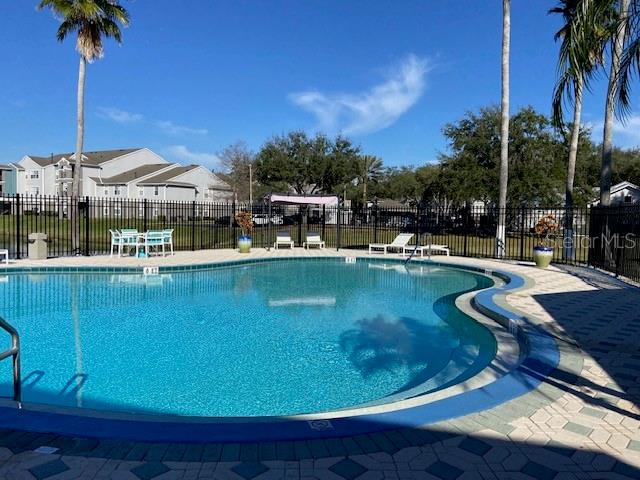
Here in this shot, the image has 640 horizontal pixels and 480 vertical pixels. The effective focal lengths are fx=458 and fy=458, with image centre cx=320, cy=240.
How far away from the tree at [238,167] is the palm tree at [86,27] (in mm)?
25196

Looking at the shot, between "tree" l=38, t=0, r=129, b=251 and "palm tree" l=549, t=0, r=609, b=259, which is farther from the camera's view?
"tree" l=38, t=0, r=129, b=251

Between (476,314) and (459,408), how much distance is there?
4373mm

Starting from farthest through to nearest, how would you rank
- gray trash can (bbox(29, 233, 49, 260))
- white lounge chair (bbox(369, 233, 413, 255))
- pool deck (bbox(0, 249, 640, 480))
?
white lounge chair (bbox(369, 233, 413, 255)) < gray trash can (bbox(29, 233, 49, 260)) < pool deck (bbox(0, 249, 640, 480))

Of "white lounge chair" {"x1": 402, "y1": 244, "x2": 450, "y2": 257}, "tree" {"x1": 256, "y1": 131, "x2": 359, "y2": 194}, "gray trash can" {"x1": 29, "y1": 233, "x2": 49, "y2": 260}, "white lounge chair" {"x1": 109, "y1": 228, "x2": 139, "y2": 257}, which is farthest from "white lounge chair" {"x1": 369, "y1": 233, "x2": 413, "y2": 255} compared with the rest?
"tree" {"x1": 256, "y1": 131, "x2": 359, "y2": 194}

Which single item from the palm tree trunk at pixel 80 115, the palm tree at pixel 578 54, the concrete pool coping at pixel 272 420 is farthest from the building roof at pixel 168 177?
the concrete pool coping at pixel 272 420

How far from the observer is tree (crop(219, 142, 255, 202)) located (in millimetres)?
42375

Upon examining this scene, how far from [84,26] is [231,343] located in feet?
48.8

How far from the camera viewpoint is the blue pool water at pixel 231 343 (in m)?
4.68

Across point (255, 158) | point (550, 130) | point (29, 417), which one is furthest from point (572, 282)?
point (255, 158)

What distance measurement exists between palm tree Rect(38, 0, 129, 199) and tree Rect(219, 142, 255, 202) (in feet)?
82.7

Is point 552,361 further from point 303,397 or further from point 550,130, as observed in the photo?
point 550,130

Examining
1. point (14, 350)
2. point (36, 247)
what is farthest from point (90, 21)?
point (14, 350)

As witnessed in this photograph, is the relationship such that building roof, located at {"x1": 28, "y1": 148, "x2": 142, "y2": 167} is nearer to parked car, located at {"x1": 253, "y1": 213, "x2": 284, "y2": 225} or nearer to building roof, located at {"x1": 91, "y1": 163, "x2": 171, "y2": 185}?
building roof, located at {"x1": 91, "y1": 163, "x2": 171, "y2": 185}

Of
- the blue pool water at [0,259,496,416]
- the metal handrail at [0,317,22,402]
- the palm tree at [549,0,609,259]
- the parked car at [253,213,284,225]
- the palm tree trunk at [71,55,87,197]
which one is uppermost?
the palm tree trunk at [71,55,87,197]
